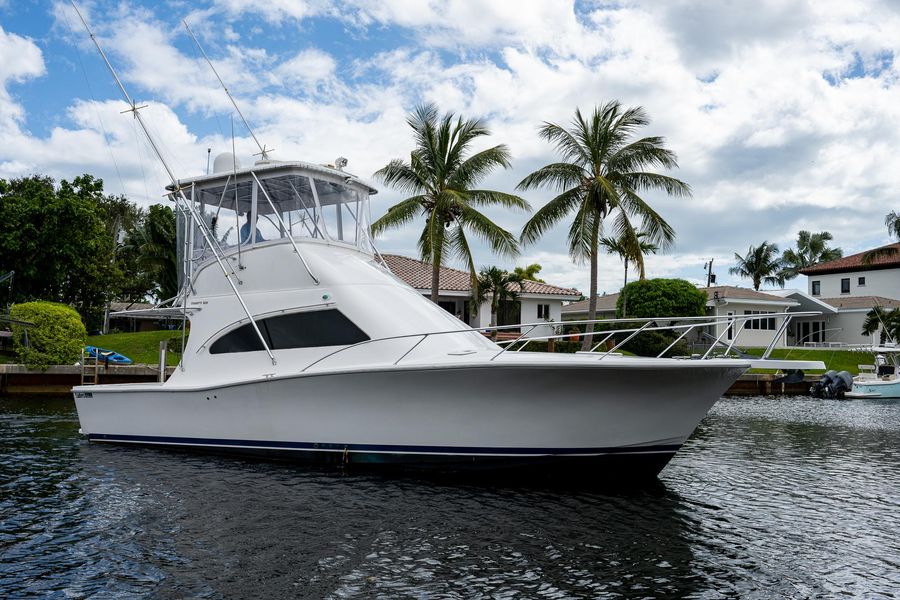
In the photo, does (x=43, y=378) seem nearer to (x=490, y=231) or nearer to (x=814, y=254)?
(x=490, y=231)

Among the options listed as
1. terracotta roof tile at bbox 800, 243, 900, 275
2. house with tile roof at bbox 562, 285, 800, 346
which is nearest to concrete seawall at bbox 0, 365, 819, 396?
house with tile roof at bbox 562, 285, 800, 346

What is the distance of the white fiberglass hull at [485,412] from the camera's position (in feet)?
26.0

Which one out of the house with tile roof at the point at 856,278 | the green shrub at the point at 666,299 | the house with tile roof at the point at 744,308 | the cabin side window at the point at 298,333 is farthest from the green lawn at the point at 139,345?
the house with tile roof at the point at 856,278

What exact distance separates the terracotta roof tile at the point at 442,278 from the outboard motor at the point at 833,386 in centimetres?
1252

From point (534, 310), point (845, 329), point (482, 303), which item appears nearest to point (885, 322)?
point (845, 329)

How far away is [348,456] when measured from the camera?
9172mm

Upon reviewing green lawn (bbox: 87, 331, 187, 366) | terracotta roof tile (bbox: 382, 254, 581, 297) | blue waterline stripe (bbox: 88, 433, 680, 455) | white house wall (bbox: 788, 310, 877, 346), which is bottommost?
blue waterline stripe (bbox: 88, 433, 680, 455)

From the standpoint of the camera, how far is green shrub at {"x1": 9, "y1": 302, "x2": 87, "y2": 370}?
2153 cm

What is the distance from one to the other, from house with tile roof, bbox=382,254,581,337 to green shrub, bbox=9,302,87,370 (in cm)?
1386

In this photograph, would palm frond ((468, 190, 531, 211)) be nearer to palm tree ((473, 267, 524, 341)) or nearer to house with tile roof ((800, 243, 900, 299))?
palm tree ((473, 267, 524, 341))

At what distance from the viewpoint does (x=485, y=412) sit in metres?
8.32

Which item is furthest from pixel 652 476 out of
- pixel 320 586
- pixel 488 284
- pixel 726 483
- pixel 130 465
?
pixel 488 284

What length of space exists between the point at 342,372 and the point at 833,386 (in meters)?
26.5

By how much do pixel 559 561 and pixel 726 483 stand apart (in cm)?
445
